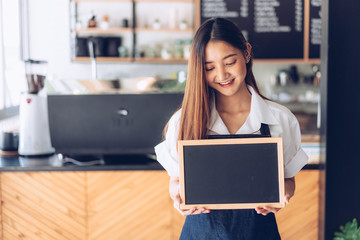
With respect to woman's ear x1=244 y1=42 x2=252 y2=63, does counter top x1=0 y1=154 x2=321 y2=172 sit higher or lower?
lower

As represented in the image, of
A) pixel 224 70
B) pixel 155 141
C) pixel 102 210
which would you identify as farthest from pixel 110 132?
pixel 224 70

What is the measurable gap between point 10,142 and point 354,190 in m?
1.84

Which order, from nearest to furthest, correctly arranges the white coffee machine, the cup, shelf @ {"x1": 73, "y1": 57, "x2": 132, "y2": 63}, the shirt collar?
1. the shirt collar
2. the white coffee machine
3. the cup
4. shelf @ {"x1": 73, "y1": 57, "x2": 132, "y2": 63}

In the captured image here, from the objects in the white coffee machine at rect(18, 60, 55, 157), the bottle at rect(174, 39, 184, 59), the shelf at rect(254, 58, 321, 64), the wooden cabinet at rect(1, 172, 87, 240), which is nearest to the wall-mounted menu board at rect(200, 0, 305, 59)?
the shelf at rect(254, 58, 321, 64)

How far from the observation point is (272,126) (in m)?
1.27

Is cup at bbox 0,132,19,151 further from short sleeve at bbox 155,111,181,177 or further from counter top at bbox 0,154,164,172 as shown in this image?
short sleeve at bbox 155,111,181,177

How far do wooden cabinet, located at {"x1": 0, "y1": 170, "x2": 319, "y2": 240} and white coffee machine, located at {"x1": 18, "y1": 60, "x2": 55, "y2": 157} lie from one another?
0.25 m

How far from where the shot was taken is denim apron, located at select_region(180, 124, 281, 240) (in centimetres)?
128

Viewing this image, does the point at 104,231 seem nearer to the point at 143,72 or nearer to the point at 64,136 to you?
the point at 64,136

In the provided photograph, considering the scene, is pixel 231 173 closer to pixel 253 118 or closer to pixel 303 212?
pixel 253 118

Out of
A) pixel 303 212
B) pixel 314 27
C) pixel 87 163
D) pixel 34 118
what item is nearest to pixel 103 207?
pixel 87 163

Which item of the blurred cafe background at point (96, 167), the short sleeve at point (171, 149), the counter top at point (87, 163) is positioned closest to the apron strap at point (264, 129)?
the short sleeve at point (171, 149)

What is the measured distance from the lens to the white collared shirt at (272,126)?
125cm

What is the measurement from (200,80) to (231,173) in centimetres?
28
